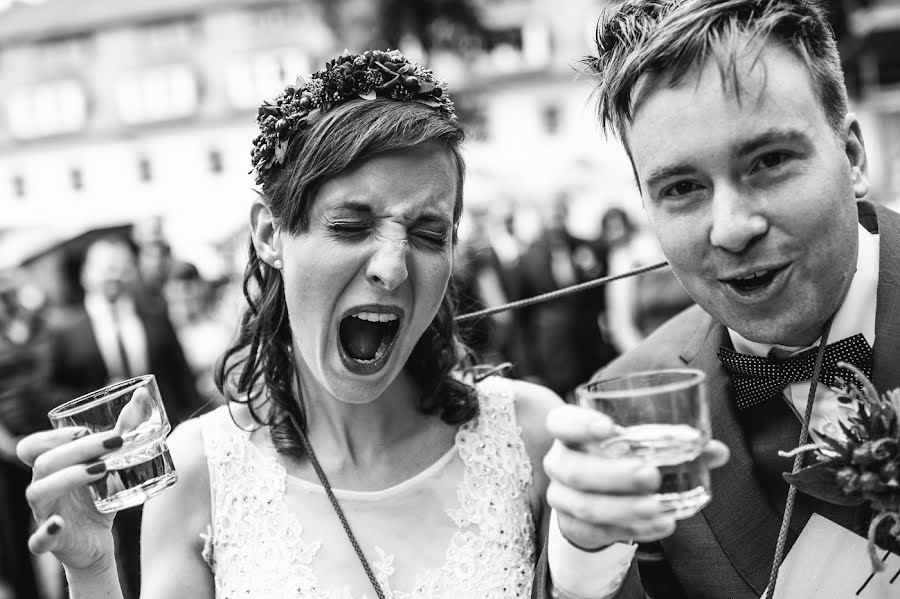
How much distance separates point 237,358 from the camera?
2773mm

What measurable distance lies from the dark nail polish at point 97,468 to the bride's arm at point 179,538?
0.50 m

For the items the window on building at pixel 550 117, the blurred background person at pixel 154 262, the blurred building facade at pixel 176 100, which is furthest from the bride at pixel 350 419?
the window on building at pixel 550 117

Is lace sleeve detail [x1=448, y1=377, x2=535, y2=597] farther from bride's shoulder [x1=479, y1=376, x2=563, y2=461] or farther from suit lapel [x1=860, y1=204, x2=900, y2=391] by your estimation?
suit lapel [x1=860, y1=204, x2=900, y2=391]

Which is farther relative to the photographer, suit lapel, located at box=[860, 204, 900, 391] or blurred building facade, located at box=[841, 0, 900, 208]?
blurred building facade, located at box=[841, 0, 900, 208]

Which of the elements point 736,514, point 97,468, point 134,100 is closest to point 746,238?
point 736,514

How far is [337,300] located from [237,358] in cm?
66

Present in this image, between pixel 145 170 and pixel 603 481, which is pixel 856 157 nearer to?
pixel 603 481

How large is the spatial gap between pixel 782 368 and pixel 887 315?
26 cm

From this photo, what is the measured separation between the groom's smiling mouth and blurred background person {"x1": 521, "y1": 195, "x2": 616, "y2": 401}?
584 cm

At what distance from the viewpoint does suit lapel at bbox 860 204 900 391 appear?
1.91m

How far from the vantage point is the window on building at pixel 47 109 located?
158ft

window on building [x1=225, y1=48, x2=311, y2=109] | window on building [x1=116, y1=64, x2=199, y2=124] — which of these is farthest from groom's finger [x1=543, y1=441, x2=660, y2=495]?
window on building [x1=116, y1=64, x2=199, y2=124]

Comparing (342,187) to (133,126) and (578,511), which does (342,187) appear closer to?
(578,511)

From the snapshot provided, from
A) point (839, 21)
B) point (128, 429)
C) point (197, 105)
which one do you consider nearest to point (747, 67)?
point (128, 429)
